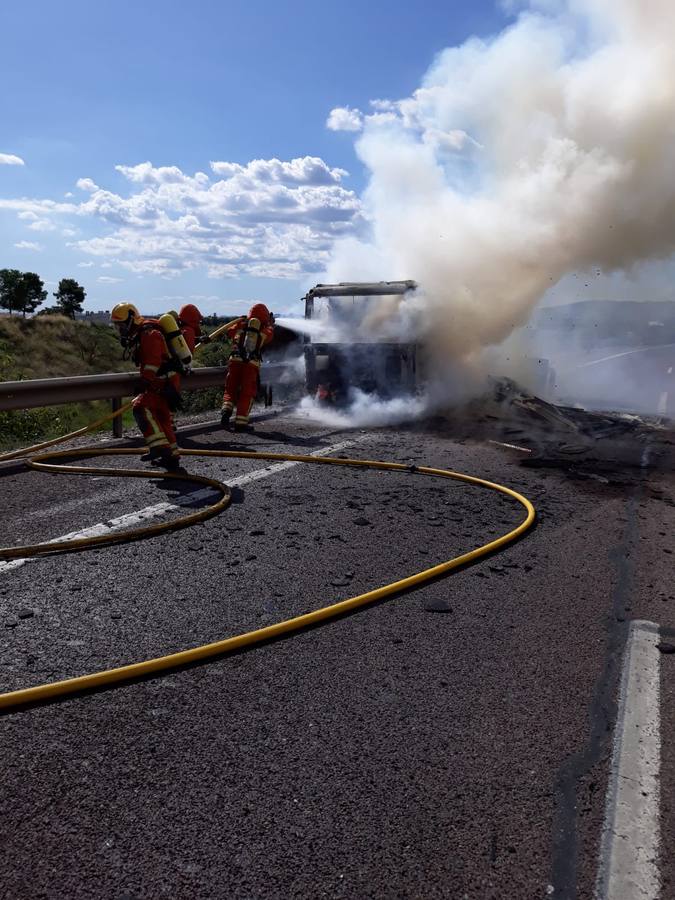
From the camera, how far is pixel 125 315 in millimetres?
7246

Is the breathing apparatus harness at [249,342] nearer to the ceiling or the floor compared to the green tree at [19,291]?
nearer to the floor

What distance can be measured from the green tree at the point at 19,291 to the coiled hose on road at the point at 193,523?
130ft

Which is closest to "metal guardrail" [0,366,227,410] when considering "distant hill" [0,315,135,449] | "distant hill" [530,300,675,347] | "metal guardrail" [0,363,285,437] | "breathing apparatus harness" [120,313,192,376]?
"metal guardrail" [0,363,285,437]

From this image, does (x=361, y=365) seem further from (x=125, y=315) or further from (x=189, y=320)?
(x=125, y=315)

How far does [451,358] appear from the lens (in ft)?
41.4

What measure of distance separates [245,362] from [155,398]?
299cm

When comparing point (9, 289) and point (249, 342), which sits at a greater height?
point (9, 289)

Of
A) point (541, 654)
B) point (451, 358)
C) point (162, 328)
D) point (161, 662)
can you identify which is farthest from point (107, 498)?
point (451, 358)

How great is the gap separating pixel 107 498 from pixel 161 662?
3135 millimetres

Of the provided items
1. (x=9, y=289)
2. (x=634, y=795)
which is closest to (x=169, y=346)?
(x=634, y=795)

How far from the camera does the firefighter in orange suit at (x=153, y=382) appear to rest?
23.4ft

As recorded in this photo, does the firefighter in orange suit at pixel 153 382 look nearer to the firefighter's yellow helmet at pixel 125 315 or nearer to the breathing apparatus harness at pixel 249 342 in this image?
the firefighter's yellow helmet at pixel 125 315

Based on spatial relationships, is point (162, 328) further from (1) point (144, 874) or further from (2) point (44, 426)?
(2) point (44, 426)

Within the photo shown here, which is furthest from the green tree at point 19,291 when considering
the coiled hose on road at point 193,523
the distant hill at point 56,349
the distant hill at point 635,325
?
the coiled hose on road at point 193,523
